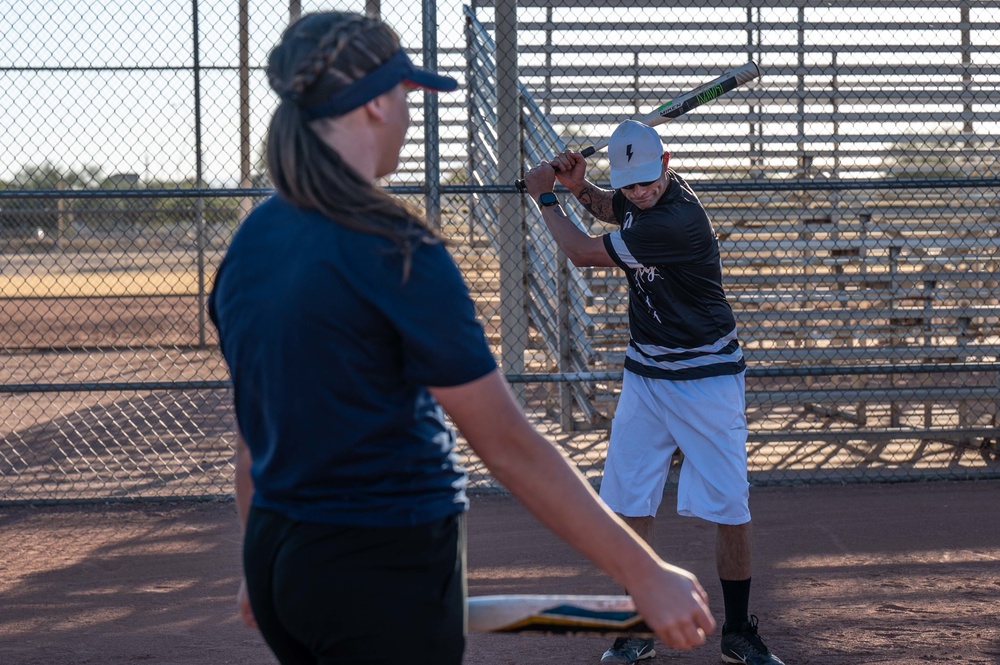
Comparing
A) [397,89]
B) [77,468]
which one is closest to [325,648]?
[397,89]

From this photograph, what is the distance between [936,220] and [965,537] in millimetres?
4934

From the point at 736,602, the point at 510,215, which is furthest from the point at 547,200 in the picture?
the point at 510,215

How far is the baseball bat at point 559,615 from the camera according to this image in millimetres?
1800

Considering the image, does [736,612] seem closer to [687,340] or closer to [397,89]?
[687,340]

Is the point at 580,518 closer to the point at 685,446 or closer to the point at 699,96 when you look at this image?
the point at 685,446

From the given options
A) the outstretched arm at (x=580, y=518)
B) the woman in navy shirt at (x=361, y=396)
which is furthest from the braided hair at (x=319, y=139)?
the outstretched arm at (x=580, y=518)

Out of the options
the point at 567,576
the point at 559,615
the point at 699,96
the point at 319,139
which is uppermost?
the point at 699,96

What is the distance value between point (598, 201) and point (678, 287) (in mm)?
715

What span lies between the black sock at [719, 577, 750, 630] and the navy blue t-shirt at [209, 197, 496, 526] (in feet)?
9.50

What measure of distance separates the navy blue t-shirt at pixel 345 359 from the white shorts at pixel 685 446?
8.96 feet

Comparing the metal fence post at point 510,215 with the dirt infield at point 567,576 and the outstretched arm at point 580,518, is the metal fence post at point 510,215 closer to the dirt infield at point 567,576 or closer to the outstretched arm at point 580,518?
the dirt infield at point 567,576

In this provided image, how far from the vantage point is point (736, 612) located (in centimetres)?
433

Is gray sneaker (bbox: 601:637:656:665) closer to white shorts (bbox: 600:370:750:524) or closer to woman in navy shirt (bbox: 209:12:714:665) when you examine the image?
white shorts (bbox: 600:370:750:524)

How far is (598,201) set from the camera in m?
4.89
